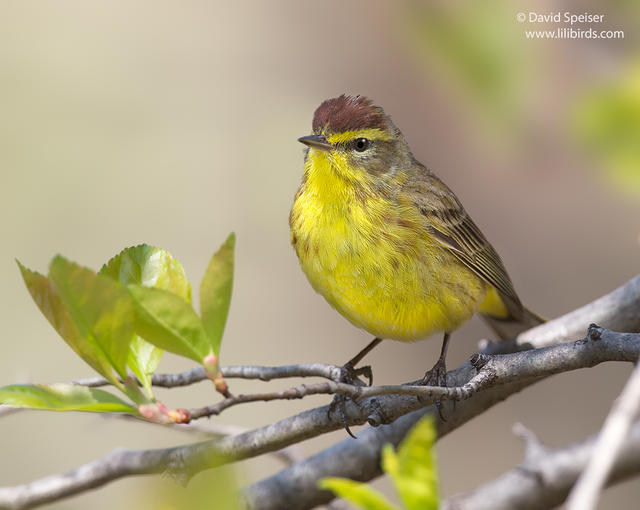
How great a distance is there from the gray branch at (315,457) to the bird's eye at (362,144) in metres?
1.12

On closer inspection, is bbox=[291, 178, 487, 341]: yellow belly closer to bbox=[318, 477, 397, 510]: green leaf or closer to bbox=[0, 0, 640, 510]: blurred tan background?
bbox=[0, 0, 640, 510]: blurred tan background

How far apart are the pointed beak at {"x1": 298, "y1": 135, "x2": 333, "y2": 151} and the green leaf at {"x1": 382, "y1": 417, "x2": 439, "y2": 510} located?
2.43 meters

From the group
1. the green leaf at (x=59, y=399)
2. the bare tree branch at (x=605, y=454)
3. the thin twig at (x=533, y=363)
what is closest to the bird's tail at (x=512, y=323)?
the thin twig at (x=533, y=363)

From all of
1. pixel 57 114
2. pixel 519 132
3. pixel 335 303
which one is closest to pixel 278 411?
pixel 335 303

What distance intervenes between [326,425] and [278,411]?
3687 mm

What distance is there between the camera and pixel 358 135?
352cm

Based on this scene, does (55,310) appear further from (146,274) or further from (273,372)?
(273,372)

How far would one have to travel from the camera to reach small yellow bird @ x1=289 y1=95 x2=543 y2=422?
Answer: 307 centimetres

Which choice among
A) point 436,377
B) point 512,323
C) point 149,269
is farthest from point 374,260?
point 149,269

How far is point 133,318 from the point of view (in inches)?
56.0

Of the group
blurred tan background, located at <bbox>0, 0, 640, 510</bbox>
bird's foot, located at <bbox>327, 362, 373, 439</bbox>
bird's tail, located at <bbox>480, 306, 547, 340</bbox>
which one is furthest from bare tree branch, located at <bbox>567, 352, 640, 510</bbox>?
blurred tan background, located at <bbox>0, 0, 640, 510</bbox>

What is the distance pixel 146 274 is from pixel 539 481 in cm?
176

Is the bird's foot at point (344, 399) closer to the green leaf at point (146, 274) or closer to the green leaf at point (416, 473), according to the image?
the green leaf at point (146, 274)

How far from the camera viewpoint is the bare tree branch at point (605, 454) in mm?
864
